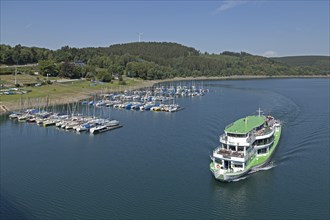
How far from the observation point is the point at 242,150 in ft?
114

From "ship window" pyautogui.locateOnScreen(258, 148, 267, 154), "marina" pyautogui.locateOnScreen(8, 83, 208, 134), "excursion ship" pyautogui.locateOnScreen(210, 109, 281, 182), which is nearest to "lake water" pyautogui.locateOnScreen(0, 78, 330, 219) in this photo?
"excursion ship" pyautogui.locateOnScreen(210, 109, 281, 182)

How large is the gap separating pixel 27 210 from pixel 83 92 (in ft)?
244

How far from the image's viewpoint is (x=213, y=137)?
158 ft

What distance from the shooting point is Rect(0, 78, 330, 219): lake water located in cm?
2702

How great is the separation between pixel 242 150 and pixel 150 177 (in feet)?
31.6

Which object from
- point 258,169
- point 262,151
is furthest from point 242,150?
point 262,151

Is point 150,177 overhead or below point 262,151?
below

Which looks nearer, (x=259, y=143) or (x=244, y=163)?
(x=244, y=163)

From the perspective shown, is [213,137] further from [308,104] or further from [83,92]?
[83,92]

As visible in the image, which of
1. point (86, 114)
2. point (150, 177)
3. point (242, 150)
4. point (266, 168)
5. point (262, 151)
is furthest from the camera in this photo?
point (86, 114)

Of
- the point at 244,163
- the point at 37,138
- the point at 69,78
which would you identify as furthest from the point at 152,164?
the point at 69,78

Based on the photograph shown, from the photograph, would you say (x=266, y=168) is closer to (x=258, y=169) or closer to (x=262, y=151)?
(x=258, y=169)

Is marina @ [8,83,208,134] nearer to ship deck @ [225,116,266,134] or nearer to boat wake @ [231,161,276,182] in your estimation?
ship deck @ [225,116,266,134]

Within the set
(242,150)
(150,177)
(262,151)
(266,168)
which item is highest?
(242,150)
